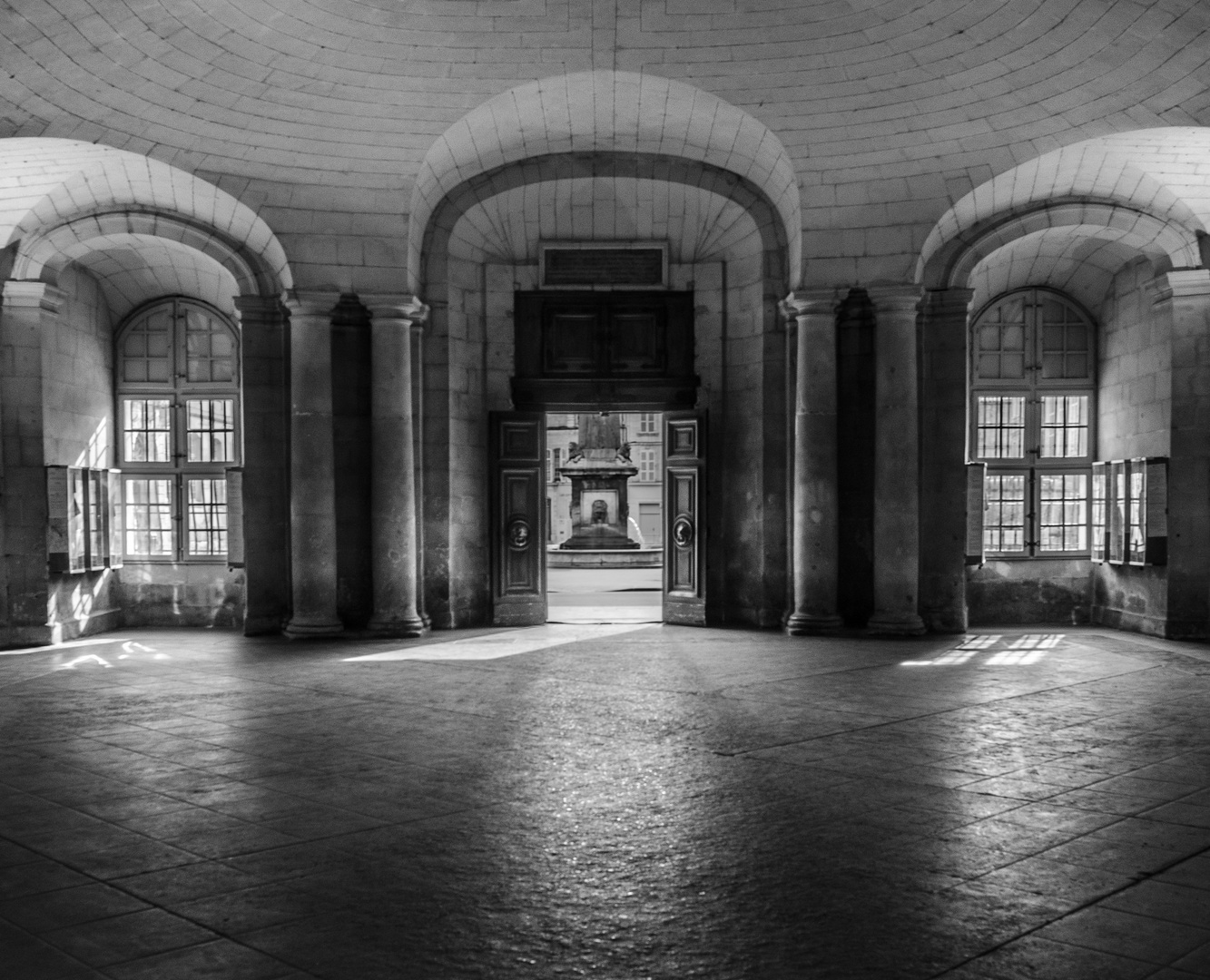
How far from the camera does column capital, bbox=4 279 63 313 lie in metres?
12.6

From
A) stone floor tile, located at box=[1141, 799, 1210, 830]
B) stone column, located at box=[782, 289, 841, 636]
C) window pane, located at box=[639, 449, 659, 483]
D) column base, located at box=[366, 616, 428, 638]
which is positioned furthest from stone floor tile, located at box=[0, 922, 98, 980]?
window pane, located at box=[639, 449, 659, 483]

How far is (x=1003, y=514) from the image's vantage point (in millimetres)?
14703

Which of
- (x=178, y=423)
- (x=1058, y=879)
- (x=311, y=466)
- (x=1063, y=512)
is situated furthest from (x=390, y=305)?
(x=1058, y=879)

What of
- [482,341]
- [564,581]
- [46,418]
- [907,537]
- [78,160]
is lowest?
[564,581]

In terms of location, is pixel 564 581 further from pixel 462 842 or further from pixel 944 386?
pixel 462 842

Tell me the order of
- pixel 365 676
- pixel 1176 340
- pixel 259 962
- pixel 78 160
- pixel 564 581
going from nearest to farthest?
pixel 259 962
pixel 365 676
pixel 78 160
pixel 1176 340
pixel 564 581

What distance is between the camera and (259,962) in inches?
145

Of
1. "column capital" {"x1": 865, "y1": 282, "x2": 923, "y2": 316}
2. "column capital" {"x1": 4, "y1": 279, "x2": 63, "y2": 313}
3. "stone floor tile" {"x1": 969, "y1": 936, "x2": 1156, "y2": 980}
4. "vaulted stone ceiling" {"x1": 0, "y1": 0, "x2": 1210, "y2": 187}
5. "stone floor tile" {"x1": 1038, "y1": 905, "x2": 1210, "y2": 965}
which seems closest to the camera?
"stone floor tile" {"x1": 969, "y1": 936, "x2": 1156, "y2": 980}

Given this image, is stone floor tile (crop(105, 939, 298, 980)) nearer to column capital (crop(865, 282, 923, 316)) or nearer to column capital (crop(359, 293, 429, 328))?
column capital (crop(359, 293, 429, 328))

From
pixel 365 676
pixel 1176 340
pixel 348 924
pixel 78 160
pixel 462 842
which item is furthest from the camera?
pixel 1176 340

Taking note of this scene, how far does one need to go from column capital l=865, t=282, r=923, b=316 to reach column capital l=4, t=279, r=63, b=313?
9.14 metres

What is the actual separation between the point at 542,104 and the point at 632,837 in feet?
31.5

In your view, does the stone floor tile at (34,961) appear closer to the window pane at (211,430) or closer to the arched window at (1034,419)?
the window pane at (211,430)

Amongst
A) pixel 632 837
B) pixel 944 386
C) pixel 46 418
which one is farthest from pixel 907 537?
pixel 46 418
